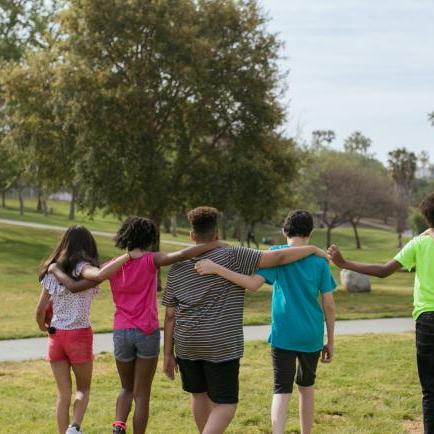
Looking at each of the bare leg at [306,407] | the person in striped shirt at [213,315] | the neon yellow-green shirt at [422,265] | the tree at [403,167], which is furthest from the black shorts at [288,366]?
the tree at [403,167]

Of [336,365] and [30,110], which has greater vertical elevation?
[30,110]

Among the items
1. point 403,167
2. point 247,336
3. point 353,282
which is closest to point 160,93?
point 353,282

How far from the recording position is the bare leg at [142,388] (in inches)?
203

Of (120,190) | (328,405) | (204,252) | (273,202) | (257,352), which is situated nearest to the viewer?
(204,252)

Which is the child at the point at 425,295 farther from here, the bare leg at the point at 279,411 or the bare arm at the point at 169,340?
the bare arm at the point at 169,340

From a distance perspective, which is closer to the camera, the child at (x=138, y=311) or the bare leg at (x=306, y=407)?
the child at (x=138, y=311)

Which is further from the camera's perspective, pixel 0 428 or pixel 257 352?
pixel 257 352

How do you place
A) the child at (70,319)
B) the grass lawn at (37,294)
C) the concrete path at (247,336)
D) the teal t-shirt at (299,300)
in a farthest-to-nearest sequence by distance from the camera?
1. the grass lawn at (37,294)
2. the concrete path at (247,336)
3. the child at (70,319)
4. the teal t-shirt at (299,300)

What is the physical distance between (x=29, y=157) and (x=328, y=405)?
59.2 ft

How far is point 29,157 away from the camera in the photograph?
2323cm

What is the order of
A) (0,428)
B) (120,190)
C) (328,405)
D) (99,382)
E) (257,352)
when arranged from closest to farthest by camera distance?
1. (0,428)
2. (328,405)
3. (99,382)
4. (257,352)
5. (120,190)

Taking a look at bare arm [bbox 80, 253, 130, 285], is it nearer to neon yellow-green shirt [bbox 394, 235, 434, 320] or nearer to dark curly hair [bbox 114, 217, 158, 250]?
dark curly hair [bbox 114, 217, 158, 250]

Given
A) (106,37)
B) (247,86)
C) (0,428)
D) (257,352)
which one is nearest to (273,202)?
(247,86)

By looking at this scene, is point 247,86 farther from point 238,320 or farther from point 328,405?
point 238,320
